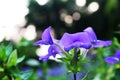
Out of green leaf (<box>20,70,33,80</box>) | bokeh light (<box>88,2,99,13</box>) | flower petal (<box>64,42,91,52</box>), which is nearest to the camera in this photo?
flower petal (<box>64,42,91,52</box>)

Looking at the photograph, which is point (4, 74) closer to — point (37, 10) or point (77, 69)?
point (77, 69)

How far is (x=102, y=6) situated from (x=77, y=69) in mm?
5332

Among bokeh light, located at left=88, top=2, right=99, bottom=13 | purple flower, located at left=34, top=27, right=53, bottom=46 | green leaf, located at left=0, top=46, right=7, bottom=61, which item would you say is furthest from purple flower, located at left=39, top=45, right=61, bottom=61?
bokeh light, located at left=88, top=2, right=99, bottom=13

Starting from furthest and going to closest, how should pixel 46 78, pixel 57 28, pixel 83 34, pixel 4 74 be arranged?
pixel 57 28, pixel 46 78, pixel 4 74, pixel 83 34

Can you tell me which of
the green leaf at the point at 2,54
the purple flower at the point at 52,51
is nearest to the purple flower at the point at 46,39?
the purple flower at the point at 52,51

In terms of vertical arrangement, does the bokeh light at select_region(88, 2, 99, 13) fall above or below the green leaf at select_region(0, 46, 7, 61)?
below

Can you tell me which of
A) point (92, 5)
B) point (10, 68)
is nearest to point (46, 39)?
point (10, 68)

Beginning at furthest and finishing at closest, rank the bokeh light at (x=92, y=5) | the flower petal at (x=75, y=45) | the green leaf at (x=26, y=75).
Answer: the bokeh light at (x=92, y=5) < the green leaf at (x=26, y=75) < the flower petal at (x=75, y=45)

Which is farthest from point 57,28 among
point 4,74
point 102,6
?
point 4,74

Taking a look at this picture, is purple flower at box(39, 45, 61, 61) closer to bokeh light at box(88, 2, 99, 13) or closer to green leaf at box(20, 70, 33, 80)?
green leaf at box(20, 70, 33, 80)

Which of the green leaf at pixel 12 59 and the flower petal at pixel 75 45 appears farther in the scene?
the green leaf at pixel 12 59

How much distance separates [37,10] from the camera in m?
6.77

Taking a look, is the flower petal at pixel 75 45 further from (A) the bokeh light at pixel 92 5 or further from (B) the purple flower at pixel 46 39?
(A) the bokeh light at pixel 92 5

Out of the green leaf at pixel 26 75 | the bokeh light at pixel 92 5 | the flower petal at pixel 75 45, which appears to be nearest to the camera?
the flower petal at pixel 75 45
